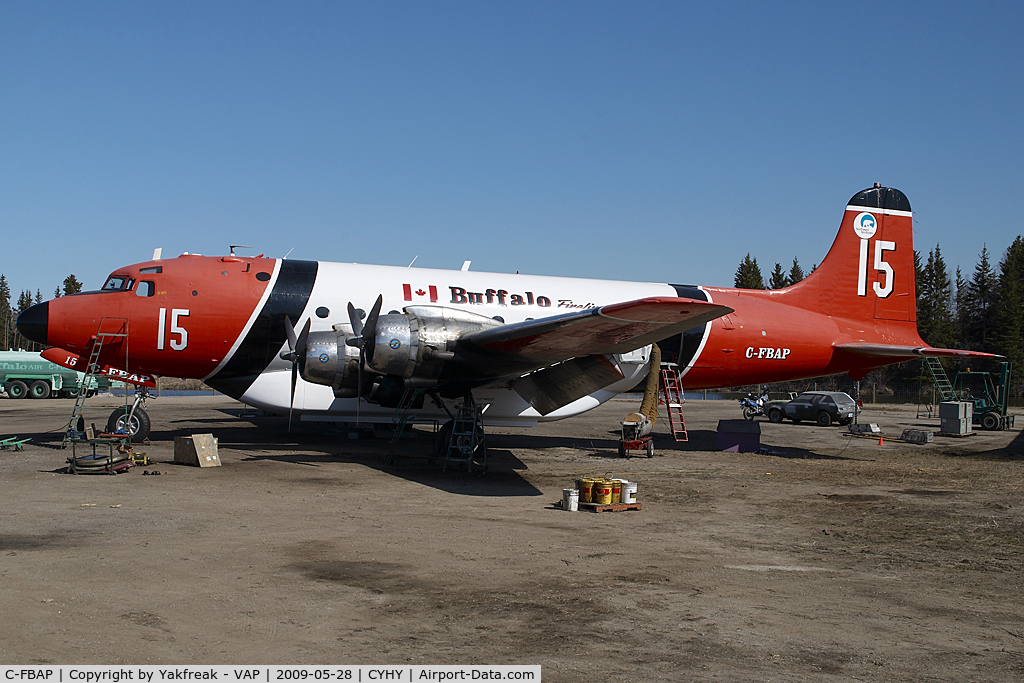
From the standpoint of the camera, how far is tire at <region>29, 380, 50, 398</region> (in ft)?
149

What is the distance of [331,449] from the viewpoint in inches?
699

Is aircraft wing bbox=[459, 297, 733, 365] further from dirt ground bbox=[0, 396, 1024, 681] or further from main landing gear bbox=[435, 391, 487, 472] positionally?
dirt ground bbox=[0, 396, 1024, 681]

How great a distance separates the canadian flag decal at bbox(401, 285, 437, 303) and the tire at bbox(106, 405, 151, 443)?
251 inches

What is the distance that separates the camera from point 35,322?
53.4ft

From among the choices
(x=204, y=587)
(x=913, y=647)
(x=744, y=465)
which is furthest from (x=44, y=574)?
(x=744, y=465)

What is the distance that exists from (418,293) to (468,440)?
461cm

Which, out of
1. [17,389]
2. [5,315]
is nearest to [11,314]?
[5,315]

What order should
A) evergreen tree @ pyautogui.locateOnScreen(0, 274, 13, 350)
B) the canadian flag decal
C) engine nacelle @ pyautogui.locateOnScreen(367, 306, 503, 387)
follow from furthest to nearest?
evergreen tree @ pyautogui.locateOnScreen(0, 274, 13, 350) < the canadian flag decal < engine nacelle @ pyautogui.locateOnScreen(367, 306, 503, 387)

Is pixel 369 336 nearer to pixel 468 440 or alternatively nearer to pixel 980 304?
pixel 468 440

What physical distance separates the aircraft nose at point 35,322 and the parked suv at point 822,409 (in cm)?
2786

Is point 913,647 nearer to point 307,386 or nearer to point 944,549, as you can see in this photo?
point 944,549

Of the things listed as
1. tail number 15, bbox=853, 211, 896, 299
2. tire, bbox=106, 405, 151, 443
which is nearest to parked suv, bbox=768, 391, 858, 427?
tail number 15, bbox=853, 211, 896, 299

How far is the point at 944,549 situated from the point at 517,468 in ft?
26.5

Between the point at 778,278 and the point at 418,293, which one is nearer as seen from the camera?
the point at 418,293
